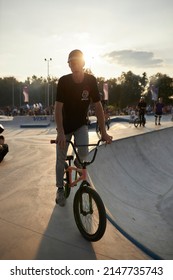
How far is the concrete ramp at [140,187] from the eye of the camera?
17.8ft

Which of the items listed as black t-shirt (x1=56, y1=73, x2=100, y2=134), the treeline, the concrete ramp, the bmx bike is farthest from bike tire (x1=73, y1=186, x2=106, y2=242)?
the treeline

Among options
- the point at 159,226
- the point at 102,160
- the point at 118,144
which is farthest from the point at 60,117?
the point at 118,144

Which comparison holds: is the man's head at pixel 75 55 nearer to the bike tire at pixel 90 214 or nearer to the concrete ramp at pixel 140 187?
the bike tire at pixel 90 214

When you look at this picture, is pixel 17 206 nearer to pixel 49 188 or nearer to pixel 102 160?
pixel 49 188

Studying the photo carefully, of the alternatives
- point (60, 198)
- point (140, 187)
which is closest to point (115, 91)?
point (140, 187)

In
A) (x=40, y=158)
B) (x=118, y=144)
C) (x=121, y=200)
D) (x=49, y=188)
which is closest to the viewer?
(x=49, y=188)

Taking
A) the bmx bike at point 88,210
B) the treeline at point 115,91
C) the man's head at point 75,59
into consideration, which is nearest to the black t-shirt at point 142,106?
the man's head at point 75,59

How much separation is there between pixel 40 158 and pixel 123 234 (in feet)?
17.4

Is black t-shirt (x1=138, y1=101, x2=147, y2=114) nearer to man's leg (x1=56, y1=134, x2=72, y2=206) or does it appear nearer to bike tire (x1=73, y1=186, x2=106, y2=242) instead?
man's leg (x1=56, y1=134, x2=72, y2=206)

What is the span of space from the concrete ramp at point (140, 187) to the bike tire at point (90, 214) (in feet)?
2.01

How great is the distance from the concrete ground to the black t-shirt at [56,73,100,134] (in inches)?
55.3
